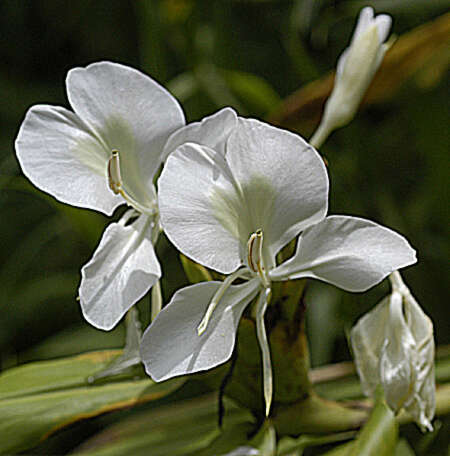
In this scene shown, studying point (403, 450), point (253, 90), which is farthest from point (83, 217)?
point (403, 450)

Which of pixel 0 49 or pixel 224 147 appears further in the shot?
pixel 0 49

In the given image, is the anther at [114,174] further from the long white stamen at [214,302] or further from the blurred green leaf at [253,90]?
the blurred green leaf at [253,90]

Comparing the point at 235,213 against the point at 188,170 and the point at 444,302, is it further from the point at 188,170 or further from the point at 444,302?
the point at 444,302

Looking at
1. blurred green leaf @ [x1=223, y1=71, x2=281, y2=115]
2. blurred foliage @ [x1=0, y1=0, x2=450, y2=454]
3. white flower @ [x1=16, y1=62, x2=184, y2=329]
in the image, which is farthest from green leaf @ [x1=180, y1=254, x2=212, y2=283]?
blurred green leaf @ [x1=223, y1=71, x2=281, y2=115]

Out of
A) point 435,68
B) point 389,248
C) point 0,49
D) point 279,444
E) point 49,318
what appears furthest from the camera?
point 0,49

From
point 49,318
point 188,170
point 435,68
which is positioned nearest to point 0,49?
point 49,318

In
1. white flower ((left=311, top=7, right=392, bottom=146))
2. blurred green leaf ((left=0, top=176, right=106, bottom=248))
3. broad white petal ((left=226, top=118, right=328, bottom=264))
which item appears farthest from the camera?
blurred green leaf ((left=0, top=176, right=106, bottom=248))

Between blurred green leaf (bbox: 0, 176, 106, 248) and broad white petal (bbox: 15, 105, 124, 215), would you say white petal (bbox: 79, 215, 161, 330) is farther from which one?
blurred green leaf (bbox: 0, 176, 106, 248)
